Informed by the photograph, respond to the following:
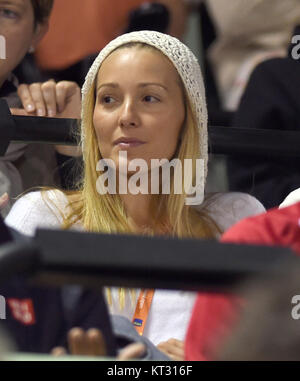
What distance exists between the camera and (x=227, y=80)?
2.33 meters

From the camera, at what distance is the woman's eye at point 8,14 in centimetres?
162

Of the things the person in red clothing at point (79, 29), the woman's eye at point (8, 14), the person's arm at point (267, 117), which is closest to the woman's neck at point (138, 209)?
the person's arm at point (267, 117)

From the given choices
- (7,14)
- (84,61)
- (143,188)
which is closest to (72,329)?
(143,188)

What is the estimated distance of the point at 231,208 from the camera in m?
1.52

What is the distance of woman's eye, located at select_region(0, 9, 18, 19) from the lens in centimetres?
162

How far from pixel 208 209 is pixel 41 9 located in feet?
1.42

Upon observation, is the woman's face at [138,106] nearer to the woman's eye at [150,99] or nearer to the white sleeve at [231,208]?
the woman's eye at [150,99]

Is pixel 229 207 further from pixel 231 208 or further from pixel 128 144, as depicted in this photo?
pixel 128 144

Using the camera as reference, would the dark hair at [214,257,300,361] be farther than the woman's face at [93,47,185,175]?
No

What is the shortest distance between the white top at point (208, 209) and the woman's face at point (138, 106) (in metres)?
0.11

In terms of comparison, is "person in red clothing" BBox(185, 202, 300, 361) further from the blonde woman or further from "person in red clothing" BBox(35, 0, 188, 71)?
"person in red clothing" BBox(35, 0, 188, 71)

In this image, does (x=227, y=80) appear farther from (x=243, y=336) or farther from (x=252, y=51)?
(x=243, y=336)

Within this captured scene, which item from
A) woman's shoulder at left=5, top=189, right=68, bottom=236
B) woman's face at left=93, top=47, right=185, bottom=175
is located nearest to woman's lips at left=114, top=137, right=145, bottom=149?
woman's face at left=93, top=47, right=185, bottom=175
